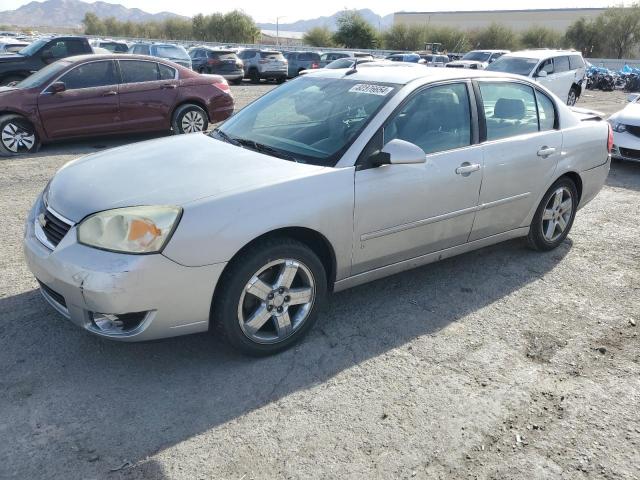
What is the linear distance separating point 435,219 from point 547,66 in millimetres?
14229

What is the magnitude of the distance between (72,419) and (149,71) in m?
7.85

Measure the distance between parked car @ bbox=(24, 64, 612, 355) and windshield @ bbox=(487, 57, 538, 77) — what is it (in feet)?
38.0

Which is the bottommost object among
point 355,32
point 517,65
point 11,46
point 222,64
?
point 222,64

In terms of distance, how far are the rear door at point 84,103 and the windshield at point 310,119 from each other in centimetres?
528

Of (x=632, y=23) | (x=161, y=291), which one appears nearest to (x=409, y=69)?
(x=161, y=291)

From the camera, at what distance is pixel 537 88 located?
485cm

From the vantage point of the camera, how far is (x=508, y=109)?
14.8 ft

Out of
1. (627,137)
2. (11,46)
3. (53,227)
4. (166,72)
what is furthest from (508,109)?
(11,46)

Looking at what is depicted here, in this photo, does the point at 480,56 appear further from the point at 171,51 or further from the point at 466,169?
the point at 466,169

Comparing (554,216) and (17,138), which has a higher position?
(17,138)

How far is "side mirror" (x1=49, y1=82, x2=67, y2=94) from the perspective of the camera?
8.47m

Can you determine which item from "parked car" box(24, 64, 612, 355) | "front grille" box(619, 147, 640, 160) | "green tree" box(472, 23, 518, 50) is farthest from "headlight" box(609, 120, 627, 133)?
"green tree" box(472, 23, 518, 50)

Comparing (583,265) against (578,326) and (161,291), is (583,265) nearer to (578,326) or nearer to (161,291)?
(578,326)

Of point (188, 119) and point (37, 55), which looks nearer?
point (188, 119)
